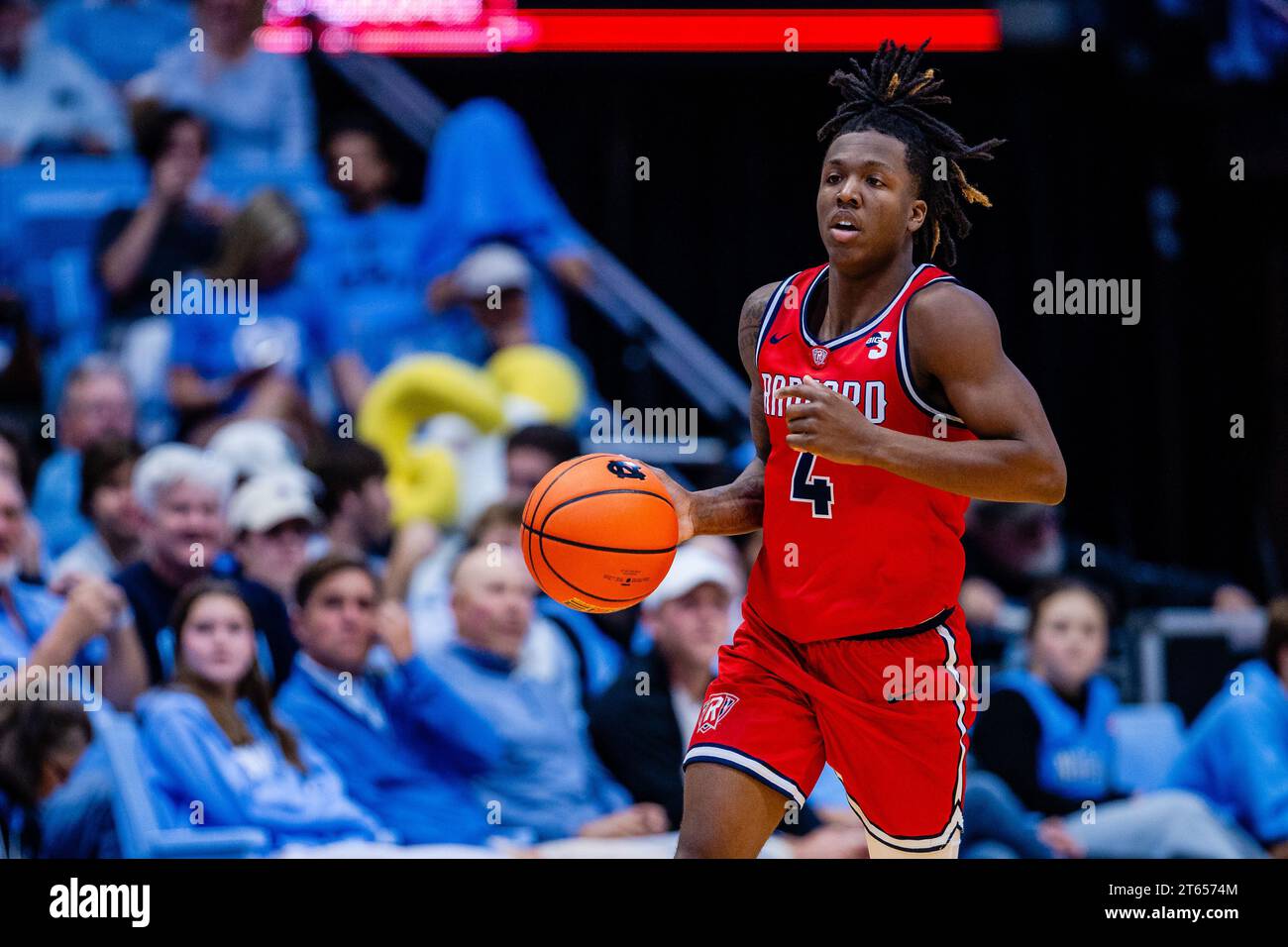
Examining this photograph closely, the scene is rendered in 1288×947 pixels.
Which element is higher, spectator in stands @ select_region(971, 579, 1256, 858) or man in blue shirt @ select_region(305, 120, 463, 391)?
man in blue shirt @ select_region(305, 120, 463, 391)

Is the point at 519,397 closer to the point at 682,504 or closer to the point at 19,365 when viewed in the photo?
the point at 19,365

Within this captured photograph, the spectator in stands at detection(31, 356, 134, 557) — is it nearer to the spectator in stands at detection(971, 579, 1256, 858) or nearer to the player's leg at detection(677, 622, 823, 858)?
the spectator in stands at detection(971, 579, 1256, 858)

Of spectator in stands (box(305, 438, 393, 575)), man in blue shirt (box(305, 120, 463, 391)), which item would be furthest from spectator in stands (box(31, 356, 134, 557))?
man in blue shirt (box(305, 120, 463, 391))

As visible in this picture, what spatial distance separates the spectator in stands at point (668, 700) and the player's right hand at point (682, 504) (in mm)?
1938

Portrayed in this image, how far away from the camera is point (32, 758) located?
521cm

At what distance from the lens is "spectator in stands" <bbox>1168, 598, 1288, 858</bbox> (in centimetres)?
588

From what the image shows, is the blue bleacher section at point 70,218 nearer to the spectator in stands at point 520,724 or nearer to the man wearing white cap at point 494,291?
the man wearing white cap at point 494,291

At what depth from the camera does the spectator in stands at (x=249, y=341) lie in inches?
284

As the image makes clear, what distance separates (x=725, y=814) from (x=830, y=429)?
85 cm

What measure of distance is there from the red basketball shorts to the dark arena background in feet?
3.84
